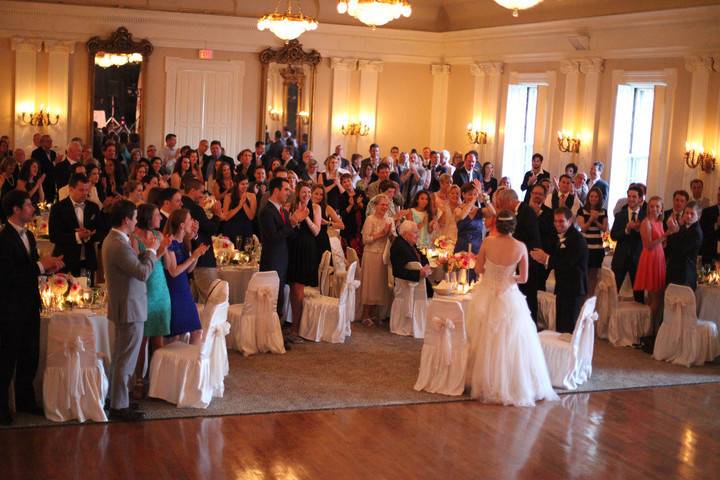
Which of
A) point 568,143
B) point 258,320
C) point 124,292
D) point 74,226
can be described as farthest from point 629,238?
point 124,292

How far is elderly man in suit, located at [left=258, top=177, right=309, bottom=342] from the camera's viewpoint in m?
9.19

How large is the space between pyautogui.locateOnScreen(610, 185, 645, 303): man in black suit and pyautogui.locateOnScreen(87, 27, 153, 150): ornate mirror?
32.6ft

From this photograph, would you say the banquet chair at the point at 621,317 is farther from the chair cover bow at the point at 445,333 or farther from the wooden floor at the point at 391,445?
the chair cover bow at the point at 445,333

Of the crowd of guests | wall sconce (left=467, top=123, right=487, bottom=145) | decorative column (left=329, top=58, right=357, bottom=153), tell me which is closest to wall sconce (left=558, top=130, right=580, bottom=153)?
the crowd of guests

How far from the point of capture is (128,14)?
1764 centimetres

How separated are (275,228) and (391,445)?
2887mm

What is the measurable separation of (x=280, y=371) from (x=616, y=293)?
3908mm

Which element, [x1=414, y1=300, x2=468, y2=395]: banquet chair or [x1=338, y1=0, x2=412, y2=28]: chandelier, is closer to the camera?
[x1=414, y1=300, x2=468, y2=395]: banquet chair

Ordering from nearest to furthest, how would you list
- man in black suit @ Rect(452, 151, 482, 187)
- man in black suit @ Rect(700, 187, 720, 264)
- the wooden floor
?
1. the wooden floor
2. man in black suit @ Rect(700, 187, 720, 264)
3. man in black suit @ Rect(452, 151, 482, 187)

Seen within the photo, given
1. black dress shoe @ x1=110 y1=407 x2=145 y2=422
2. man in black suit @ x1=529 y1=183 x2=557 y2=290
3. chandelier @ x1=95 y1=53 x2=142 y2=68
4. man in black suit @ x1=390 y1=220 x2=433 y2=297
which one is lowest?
black dress shoe @ x1=110 y1=407 x2=145 y2=422

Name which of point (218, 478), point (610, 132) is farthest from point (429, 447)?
point (610, 132)

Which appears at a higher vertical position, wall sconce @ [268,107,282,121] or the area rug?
wall sconce @ [268,107,282,121]

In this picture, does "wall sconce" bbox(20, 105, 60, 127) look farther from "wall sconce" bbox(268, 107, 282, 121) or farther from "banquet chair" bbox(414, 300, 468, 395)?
"banquet chair" bbox(414, 300, 468, 395)

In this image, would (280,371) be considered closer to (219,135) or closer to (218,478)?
(218,478)
